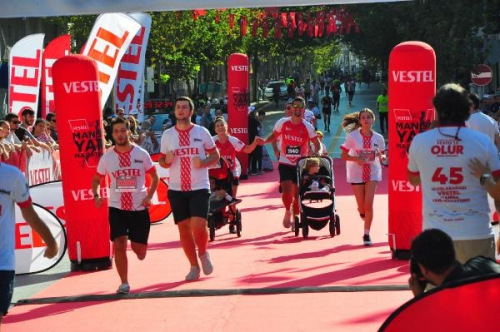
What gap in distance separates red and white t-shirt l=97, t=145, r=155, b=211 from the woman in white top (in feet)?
12.2

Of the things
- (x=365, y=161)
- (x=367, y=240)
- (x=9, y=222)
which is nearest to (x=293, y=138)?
(x=365, y=161)

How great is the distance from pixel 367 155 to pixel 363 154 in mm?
55

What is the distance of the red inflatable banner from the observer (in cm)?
1293

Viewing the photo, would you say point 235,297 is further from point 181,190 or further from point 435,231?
point 435,231

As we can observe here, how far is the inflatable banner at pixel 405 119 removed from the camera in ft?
40.7

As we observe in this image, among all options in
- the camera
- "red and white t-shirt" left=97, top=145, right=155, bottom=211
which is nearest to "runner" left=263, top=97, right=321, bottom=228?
"red and white t-shirt" left=97, top=145, right=155, bottom=211

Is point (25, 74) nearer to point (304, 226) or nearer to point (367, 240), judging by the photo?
point (304, 226)

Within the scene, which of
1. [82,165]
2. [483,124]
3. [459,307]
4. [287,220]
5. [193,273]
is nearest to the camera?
[459,307]

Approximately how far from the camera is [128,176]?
1127cm

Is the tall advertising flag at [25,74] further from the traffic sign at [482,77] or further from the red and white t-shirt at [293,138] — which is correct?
the traffic sign at [482,77]

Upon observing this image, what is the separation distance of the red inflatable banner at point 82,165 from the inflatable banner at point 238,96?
1503 centimetres

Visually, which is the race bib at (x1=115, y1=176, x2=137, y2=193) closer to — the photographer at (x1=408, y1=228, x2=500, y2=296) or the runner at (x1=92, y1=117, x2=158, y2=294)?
the runner at (x1=92, y1=117, x2=158, y2=294)

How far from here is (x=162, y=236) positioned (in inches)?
640

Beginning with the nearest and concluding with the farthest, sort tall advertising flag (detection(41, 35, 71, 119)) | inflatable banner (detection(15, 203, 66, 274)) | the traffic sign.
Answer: inflatable banner (detection(15, 203, 66, 274)) → tall advertising flag (detection(41, 35, 71, 119)) → the traffic sign
